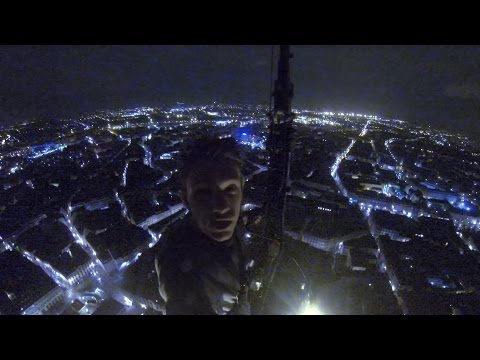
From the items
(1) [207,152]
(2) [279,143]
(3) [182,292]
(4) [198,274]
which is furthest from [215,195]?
(2) [279,143]

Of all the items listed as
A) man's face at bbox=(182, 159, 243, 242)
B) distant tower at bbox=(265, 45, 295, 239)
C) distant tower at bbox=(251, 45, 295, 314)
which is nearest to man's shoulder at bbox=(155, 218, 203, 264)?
man's face at bbox=(182, 159, 243, 242)

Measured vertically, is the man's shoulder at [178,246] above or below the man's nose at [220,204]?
below

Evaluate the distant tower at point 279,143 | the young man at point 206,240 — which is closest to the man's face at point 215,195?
the young man at point 206,240

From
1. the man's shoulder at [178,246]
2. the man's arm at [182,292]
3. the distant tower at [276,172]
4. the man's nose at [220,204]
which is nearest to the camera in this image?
the man's arm at [182,292]

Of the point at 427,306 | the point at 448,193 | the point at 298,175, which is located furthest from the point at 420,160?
the point at 427,306

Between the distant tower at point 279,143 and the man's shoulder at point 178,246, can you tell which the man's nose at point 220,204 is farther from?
the distant tower at point 279,143

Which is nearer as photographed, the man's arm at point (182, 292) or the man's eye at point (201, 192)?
the man's arm at point (182, 292)

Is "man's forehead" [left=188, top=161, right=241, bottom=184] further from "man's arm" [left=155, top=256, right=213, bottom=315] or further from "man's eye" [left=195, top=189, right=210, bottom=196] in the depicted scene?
"man's arm" [left=155, top=256, right=213, bottom=315]
